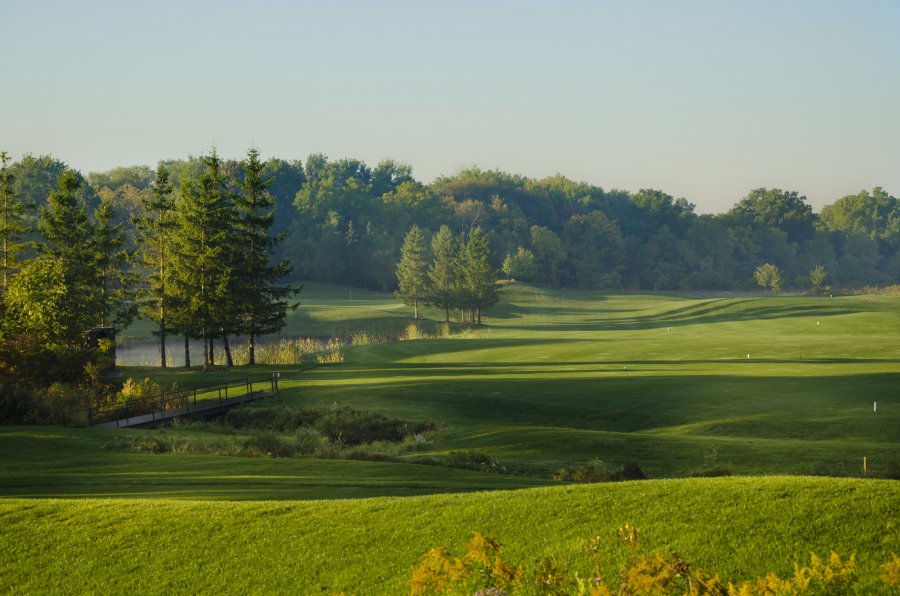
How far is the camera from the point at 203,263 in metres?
52.9

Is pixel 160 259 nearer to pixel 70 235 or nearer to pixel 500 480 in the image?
pixel 70 235

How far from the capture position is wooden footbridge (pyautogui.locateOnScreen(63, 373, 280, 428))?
3203 cm

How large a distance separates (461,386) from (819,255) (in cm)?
15130

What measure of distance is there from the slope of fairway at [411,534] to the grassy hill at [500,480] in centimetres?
3

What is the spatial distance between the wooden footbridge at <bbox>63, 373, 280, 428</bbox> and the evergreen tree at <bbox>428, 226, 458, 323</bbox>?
172 feet

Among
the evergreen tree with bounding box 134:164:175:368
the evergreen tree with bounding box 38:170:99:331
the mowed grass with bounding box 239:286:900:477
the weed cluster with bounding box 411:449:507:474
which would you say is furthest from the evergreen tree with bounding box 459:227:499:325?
the weed cluster with bounding box 411:449:507:474

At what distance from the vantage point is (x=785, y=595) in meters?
7.60

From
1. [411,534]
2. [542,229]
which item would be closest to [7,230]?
[411,534]

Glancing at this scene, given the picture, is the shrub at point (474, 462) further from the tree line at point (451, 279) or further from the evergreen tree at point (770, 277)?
the evergreen tree at point (770, 277)

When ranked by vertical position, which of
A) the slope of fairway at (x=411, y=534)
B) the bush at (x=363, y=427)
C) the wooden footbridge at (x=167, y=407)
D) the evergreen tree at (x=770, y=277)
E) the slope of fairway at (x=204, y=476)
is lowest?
the bush at (x=363, y=427)

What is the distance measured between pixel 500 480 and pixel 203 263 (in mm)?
38540

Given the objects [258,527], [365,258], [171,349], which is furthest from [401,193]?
[258,527]

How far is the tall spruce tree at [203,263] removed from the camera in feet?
173

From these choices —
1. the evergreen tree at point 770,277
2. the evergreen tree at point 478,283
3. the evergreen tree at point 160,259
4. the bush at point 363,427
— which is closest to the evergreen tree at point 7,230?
the evergreen tree at point 160,259
